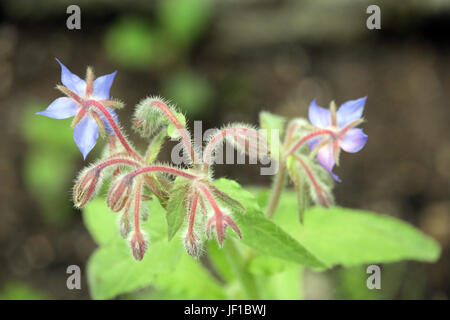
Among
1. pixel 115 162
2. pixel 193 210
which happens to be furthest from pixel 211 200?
pixel 115 162

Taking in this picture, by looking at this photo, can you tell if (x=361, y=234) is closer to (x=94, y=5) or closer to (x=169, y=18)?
(x=169, y=18)

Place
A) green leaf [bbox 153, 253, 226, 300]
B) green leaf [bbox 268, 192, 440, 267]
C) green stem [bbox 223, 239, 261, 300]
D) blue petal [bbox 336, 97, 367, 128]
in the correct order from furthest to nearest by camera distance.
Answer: green leaf [bbox 153, 253, 226, 300] → green leaf [bbox 268, 192, 440, 267] → green stem [bbox 223, 239, 261, 300] → blue petal [bbox 336, 97, 367, 128]

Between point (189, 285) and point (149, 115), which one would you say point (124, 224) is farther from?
point (189, 285)

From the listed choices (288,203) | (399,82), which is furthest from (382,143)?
(288,203)

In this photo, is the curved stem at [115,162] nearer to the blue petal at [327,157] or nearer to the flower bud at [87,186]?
the flower bud at [87,186]

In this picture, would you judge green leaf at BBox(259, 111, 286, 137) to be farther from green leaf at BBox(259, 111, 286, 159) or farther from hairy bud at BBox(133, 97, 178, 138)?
hairy bud at BBox(133, 97, 178, 138)

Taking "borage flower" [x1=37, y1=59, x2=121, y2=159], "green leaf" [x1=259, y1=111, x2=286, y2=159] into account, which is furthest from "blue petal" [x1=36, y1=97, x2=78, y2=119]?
"green leaf" [x1=259, y1=111, x2=286, y2=159]
